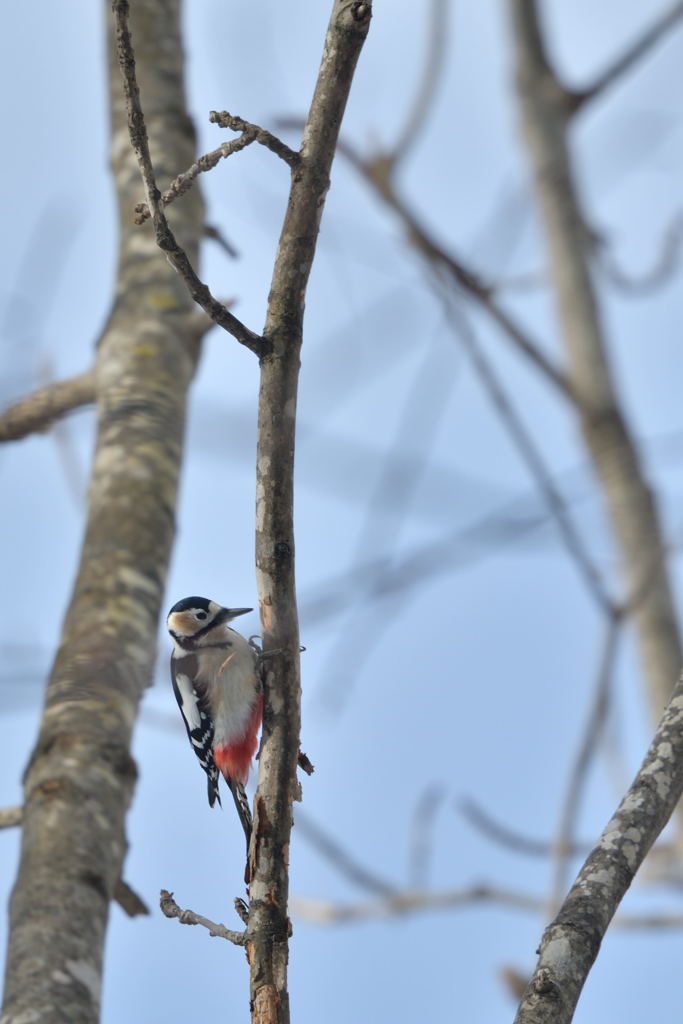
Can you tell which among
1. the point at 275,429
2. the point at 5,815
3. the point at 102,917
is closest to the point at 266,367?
the point at 275,429

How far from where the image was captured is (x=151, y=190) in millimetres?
1941

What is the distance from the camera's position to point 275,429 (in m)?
1.97

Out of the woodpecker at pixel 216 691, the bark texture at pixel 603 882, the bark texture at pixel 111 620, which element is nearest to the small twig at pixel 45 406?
the bark texture at pixel 111 620

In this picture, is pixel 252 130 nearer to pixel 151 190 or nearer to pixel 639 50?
pixel 151 190

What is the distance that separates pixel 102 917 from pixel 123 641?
2.50 feet

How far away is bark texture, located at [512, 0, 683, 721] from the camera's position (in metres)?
5.00

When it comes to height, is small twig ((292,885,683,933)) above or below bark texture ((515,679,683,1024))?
above

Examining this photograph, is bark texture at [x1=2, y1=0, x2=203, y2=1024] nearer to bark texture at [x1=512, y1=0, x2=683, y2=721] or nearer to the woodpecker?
the woodpecker

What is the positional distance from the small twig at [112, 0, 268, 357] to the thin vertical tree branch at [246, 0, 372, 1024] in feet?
0.32

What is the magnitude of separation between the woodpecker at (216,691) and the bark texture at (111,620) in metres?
0.22

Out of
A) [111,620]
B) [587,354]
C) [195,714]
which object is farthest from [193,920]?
[587,354]

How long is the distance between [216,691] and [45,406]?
3.65 feet

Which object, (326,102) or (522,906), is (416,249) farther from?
(326,102)

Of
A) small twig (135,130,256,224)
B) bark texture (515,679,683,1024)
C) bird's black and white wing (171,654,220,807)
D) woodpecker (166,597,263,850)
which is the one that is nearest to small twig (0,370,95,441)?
woodpecker (166,597,263,850)
